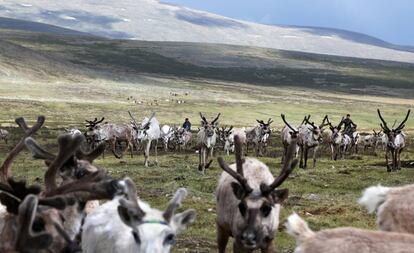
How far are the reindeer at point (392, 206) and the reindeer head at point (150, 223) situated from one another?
11.0ft

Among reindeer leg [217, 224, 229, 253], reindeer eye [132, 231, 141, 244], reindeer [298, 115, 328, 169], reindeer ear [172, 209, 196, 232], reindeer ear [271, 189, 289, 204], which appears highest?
reindeer ear [172, 209, 196, 232]

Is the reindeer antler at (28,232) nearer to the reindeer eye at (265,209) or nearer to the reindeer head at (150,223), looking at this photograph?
the reindeer head at (150,223)

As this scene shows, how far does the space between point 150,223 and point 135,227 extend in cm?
16

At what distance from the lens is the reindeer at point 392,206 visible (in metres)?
9.18

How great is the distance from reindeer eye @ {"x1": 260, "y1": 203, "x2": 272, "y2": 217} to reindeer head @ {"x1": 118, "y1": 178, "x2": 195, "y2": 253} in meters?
2.38

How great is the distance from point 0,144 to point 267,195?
3757 centimetres

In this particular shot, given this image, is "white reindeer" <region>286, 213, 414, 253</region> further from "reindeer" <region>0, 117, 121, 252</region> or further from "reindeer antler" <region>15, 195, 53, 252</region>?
"reindeer antler" <region>15, 195, 53, 252</region>

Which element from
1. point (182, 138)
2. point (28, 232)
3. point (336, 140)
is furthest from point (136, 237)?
point (182, 138)

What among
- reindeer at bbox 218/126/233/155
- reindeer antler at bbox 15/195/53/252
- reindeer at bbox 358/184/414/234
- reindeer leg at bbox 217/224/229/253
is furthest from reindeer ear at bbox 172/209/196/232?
reindeer at bbox 218/126/233/155

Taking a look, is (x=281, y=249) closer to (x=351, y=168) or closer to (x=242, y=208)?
(x=242, y=208)

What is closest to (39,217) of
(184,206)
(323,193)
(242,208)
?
(242,208)

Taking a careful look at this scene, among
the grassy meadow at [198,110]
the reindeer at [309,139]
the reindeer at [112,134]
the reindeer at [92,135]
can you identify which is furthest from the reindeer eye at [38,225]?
the reindeer at [112,134]

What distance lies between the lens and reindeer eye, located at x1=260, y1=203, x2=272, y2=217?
9.62m

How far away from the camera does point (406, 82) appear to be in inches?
7805
